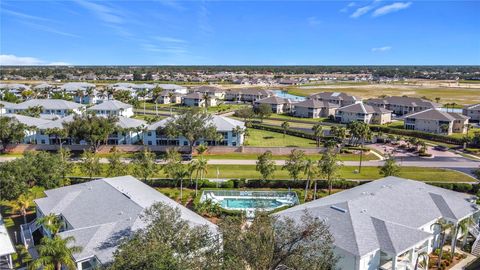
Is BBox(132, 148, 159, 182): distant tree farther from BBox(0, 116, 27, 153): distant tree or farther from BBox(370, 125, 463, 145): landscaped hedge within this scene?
BBox(370, 125, 463, 145): landscaped hedge

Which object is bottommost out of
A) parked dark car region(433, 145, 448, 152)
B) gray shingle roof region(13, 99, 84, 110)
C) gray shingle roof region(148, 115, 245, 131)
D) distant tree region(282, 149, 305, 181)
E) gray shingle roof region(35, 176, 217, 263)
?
parked dark car region(433, 145, 448, 152)

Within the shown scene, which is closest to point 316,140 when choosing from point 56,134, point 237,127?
point 237,127

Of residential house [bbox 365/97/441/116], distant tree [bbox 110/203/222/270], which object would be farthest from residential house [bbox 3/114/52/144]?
residential house [bbox 365/97/441/116]

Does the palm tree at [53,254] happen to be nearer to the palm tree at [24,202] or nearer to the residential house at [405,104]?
the palm tree at [24,202]

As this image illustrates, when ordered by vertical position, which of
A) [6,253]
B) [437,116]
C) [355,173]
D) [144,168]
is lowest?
[355,173]

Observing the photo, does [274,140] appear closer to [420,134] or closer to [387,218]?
[420,134]

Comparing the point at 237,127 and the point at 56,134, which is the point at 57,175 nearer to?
the point at 56,134

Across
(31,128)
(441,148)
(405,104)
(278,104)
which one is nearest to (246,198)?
(31,128)
